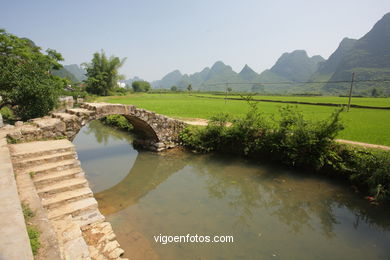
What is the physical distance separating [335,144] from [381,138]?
11.3 ft

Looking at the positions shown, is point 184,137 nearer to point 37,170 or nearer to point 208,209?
point 208,209

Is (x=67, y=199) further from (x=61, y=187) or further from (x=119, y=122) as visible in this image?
(x=119, y=122)

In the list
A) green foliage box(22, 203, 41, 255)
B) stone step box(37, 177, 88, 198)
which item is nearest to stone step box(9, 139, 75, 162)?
stone step box(37, 177, 88, 198)

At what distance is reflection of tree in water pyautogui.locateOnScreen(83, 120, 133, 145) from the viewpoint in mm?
15086

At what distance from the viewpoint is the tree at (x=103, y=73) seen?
4694 centimetres

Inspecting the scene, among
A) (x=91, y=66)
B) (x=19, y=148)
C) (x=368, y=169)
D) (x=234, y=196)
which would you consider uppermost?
(x=91, y=66)

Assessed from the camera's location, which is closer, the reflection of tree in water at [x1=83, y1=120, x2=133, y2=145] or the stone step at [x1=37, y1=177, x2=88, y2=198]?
the stone step at [x1=37, y1=177, x2=88, y2=198]

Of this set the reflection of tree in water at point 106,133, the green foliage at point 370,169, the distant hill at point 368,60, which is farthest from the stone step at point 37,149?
the distant hill at point 368,60

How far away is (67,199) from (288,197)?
22.1ft

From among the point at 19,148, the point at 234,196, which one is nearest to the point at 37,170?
the point at 19,148

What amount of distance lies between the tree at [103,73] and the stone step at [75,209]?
46342 millimetres

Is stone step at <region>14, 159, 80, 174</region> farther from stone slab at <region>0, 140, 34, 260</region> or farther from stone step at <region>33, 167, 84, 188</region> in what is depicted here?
stone slab at <region>0, 140, 34, 260</region>

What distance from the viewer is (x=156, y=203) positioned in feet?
23.1

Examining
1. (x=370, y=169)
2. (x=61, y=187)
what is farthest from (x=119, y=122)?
(x=370, y=169)
